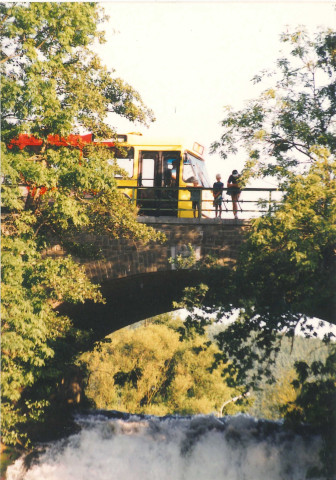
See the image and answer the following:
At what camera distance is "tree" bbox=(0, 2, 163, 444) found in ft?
37.3

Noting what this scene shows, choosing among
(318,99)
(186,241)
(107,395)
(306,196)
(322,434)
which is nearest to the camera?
(306,196)

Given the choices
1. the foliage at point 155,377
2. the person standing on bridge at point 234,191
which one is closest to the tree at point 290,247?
the person standing on bridge at point 234,191

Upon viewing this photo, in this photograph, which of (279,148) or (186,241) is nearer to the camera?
(279,148)

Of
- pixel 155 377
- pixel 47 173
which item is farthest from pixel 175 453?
pixel 155 377

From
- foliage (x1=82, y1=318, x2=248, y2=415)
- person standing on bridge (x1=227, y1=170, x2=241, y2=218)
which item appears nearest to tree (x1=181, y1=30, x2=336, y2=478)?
person standing on bridge (x1=227, y1=170, x2=241, y2=218)

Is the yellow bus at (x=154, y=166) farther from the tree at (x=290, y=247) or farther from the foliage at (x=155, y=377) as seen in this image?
the foliage at (x=155, y=377)

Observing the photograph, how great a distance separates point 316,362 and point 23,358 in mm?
5723

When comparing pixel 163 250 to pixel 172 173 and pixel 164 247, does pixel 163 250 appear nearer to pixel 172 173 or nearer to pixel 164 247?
pixel 164 247

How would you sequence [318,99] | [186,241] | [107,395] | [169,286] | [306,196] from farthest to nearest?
[107,395] < [169,286] < [186,241] < [318,99] < [306,196]

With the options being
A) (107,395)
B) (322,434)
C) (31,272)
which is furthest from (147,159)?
(107,395)

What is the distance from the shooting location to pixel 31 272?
11859mm

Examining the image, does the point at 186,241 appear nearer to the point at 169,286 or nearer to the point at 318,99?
the point at 169,286

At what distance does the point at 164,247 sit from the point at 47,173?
3.78 metres

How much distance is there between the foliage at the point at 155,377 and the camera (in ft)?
99.9
